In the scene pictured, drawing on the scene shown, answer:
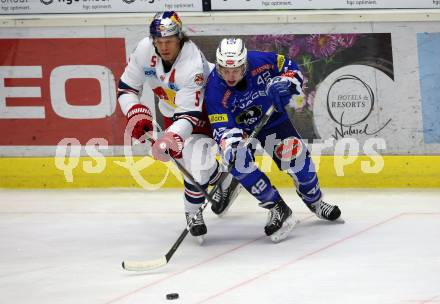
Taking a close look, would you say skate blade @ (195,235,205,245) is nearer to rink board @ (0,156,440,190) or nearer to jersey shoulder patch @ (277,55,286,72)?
jersey shoulder patch @ (277,55,286,72)

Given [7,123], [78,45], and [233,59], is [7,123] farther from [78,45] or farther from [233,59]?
[233,59]

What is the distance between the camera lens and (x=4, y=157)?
7371mm

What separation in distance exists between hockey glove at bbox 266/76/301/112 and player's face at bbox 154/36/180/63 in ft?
1.68

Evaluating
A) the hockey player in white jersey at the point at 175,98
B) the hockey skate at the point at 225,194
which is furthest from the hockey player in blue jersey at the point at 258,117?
the hockey skate at the point at 225,194

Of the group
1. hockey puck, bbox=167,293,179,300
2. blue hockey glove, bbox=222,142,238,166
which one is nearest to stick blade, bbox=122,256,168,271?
hockey puck, bbox=167,293,179,300

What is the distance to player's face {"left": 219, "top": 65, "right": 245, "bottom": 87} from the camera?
5453 millimetres

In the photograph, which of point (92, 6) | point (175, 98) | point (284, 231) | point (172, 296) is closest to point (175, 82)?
point (175, 98)

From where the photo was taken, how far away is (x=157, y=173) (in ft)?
23.4

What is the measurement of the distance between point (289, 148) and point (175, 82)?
0.70 metres

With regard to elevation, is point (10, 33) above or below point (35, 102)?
above

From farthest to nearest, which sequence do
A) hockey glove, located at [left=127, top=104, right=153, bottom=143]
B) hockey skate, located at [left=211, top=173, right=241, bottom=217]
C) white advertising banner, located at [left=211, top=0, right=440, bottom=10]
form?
white advertising banner, located at [left=211, top=0, right=440, bottom=10] < hockey skate, located at [left=211, top=173, right=241, bottom=217] < hockey glove, located at [left=127, top=104, right=153, bottom=143]

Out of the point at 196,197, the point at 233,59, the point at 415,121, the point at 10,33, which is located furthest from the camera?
the point at 10,33

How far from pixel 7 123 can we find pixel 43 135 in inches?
10.2

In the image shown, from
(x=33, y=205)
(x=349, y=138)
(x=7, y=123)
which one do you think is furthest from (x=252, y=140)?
(x=7, y=123)
